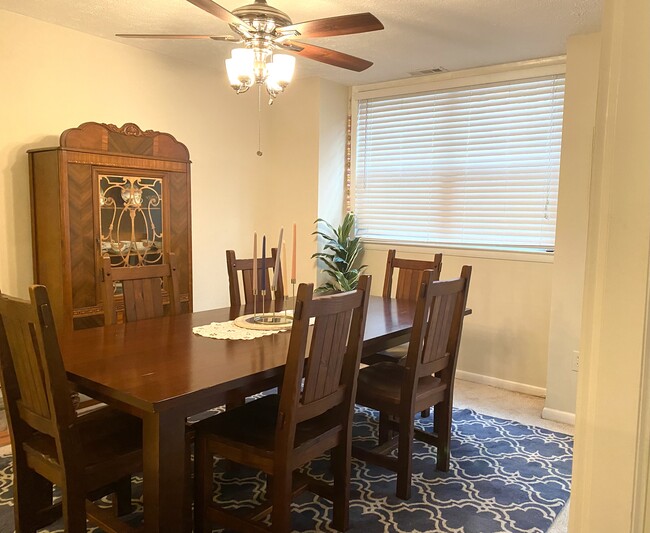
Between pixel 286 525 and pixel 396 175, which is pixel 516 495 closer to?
pixel 286 525

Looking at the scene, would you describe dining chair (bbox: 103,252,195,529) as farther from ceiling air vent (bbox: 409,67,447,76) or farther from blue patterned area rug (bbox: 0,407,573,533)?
ceiling air vent (bbox: 409,67,447,76)

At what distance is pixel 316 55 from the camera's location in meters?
2.82

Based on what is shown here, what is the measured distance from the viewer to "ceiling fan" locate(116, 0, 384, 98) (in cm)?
234

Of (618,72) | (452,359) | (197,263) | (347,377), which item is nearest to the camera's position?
(618,72)

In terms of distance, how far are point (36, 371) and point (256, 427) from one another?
0.81 m

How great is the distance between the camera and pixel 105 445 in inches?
76.5

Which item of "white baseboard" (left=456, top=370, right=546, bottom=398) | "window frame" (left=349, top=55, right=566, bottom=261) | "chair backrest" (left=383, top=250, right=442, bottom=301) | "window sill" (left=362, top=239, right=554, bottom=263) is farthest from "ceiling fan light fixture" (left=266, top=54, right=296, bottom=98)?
"white baseboard" (left=456, top=370, right=546, bottom=398)

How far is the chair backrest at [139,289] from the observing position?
261cm

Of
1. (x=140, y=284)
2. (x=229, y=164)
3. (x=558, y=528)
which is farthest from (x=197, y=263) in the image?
(x=558, y=528)

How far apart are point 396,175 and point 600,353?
13.5ft

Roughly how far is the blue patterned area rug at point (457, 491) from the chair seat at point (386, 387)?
421 mm

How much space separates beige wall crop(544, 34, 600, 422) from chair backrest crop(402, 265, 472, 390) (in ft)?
3.75

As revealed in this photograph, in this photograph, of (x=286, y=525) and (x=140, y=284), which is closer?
(x=286, y=525)

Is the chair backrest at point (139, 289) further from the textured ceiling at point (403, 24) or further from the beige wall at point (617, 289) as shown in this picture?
the beige wall at point (617, 289)
